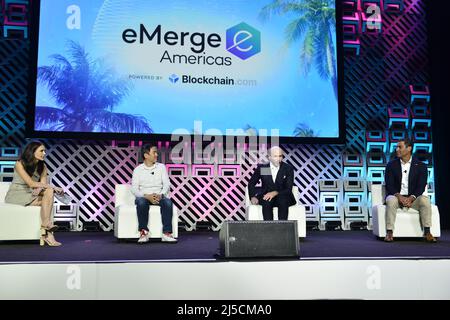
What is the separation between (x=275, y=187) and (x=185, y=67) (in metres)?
1.80

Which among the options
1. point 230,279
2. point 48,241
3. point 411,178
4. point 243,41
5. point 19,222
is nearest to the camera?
point 230,279

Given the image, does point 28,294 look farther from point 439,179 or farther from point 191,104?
point 439,179

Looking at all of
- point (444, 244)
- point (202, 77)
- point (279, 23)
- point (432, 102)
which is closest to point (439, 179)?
point (432, 102)

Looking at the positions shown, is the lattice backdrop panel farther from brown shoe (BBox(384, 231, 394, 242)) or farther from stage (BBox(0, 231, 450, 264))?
brown shoe (BBox(384, 231, 394, 242))

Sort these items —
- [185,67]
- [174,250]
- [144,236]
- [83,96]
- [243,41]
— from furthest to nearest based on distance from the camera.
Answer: [243,41] → [185,67] → [83,96] → [144,236] → [174,250]

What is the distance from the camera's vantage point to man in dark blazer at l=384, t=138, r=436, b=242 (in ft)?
12.9

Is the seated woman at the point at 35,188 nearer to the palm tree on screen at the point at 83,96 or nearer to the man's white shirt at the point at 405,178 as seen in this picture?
the palm tree on screen at the point at 83,96

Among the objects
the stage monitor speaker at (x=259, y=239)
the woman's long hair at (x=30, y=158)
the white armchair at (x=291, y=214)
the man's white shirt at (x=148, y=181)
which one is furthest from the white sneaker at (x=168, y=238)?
the stage monitor speaker at (x=259, y=239)

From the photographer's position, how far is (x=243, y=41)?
17.4 feet

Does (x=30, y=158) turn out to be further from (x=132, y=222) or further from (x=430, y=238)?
(x=430, y=238)

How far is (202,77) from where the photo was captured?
518cm

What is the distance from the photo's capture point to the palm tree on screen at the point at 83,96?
16.0ft

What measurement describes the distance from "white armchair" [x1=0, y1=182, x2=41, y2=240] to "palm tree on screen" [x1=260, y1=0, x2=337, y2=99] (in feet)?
10.8

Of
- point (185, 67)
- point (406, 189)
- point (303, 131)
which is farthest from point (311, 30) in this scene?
point (406, 189)
